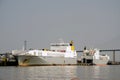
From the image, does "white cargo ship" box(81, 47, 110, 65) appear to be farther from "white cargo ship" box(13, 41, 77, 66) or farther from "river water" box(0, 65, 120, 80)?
"river water" box(0, 65, 120, 80)

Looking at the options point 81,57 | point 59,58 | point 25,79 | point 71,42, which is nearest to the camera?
point 25,79

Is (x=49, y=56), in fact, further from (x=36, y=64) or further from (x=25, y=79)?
(x=25, y=79)

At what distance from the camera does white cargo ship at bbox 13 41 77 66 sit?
3546 inches

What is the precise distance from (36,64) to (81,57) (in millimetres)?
28459

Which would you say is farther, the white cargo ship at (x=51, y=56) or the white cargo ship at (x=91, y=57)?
the white cargo ship at (x=91, y=57)

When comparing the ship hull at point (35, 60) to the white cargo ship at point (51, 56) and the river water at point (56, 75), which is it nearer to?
the white cargo ship at point (51, 56)

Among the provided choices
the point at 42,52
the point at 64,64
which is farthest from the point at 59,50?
the point at 42,52

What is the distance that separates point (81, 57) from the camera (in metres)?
116

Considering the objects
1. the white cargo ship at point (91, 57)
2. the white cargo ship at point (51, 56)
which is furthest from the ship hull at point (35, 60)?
the white cargo ship at point (91, 57)

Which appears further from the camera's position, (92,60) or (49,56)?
(92,60)

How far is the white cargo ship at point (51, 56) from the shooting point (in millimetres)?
90062

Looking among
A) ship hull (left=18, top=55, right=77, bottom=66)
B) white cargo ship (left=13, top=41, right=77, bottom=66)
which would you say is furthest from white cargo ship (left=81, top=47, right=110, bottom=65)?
ship hull (left=18, top=55, right=77, bottom=66)

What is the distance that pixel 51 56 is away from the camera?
9494cm

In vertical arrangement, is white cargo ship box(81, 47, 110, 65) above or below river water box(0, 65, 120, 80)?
above
